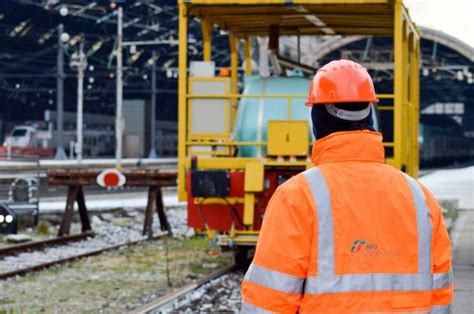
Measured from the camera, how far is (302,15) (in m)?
13.0

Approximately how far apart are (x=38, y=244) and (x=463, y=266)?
712cm

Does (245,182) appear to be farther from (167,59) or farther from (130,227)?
(167,59)

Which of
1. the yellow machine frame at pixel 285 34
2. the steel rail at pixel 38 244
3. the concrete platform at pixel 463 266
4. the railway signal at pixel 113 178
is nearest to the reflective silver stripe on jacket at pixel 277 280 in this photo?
the concrete platform at pixel 463 266

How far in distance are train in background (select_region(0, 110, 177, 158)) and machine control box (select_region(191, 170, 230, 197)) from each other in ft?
142

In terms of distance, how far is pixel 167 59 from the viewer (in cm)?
6047

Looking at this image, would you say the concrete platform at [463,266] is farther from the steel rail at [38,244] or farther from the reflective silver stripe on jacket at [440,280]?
the steel rail at [38,244]

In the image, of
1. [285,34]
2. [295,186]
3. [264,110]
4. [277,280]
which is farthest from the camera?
[285,34]

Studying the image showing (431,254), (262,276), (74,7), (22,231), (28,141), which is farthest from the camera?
(28,141)

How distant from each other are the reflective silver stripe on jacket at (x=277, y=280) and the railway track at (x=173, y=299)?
239 inches

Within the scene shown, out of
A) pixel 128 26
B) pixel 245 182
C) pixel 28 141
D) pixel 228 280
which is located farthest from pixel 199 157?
pixel 28 141

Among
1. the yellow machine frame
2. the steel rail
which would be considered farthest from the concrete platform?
the steel rail

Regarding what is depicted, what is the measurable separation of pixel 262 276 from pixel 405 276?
49 centimetres

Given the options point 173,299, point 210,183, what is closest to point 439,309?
point 173,299

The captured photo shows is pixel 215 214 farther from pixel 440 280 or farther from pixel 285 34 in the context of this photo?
pixel 440 280
